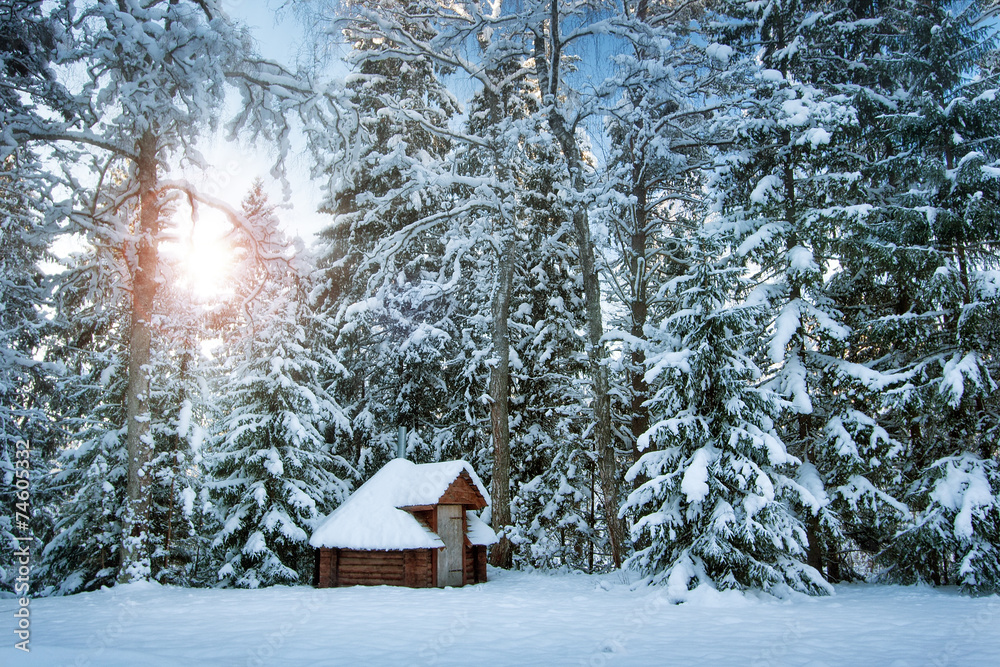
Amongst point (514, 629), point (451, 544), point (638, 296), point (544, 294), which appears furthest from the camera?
point (544, 294)

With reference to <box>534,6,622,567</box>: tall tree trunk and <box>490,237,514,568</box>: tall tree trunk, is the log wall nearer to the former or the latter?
<box>490,237,514,568</box>: tall tree trunk

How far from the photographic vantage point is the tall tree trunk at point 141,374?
11359 mm

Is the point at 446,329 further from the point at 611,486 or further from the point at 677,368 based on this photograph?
the point at 677,368

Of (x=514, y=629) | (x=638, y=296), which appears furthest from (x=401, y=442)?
(x=514, y=629)

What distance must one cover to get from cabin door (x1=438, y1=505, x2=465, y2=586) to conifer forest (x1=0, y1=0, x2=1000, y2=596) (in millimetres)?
1498

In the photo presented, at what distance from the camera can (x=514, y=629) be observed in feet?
23.5

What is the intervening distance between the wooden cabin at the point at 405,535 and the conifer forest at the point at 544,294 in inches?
56.0

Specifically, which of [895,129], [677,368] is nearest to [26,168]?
[677,368]

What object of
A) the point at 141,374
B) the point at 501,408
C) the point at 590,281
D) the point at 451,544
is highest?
the point at 590,281

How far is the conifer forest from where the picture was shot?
10.4 m

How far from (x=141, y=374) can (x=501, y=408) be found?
28.3 ft

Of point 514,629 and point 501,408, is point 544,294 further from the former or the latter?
point 514,629

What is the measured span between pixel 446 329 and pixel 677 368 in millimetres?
10343

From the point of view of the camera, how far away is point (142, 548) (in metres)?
12.0
